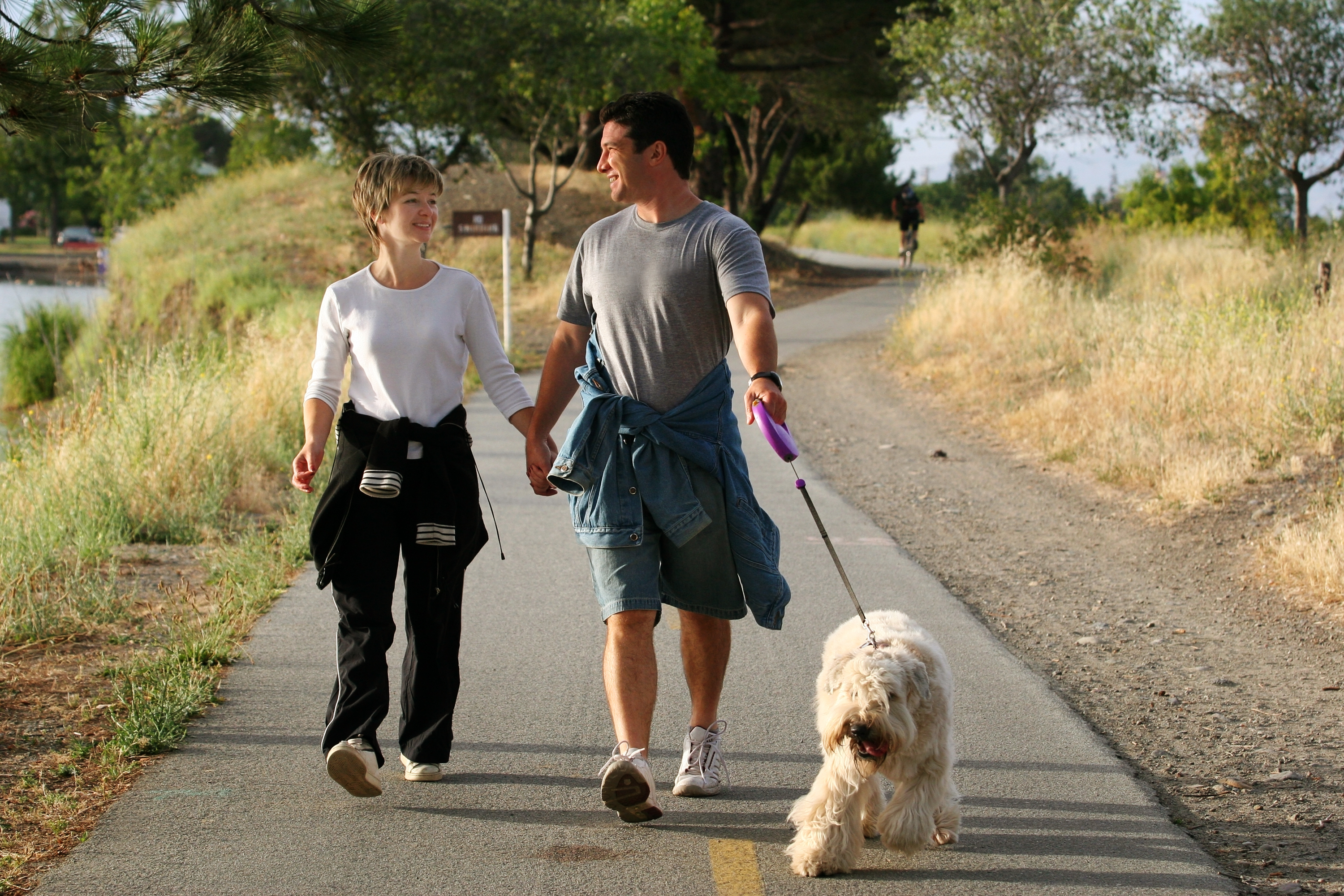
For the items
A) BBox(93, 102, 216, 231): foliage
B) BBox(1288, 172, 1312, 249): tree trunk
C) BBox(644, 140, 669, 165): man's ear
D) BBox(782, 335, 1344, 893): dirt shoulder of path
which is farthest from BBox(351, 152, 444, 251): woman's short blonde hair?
BBox(93, 102, 216, 231): foliage

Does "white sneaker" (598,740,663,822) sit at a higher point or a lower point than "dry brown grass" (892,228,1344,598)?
lower

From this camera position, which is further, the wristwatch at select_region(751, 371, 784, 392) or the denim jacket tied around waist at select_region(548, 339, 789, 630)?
the denim jacket tied around waist at select_region(548, 339, 789, 630)

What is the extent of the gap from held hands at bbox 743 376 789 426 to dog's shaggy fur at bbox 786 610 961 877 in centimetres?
68

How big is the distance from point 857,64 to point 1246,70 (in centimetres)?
1179

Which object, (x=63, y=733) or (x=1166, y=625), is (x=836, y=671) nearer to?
(x=63, y=733)

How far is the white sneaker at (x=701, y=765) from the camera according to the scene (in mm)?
4121

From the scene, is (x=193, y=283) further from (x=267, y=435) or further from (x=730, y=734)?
(x=730, y=734)

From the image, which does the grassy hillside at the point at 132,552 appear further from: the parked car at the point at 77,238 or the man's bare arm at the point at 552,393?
the parked car at the point at 77,238

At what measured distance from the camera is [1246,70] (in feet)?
74.4

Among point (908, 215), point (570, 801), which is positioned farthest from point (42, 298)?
point (570, 801)

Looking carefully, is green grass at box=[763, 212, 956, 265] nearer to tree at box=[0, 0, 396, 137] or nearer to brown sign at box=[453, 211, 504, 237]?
brown sign at box=[453, 211, 504, 237]

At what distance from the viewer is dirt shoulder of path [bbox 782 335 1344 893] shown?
161 inches

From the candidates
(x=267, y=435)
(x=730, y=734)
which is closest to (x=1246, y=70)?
(x=267, y=435)

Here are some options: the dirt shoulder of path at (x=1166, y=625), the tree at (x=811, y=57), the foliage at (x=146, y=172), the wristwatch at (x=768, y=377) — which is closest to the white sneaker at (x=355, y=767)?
the wristwatch at (x=768, y=377)
